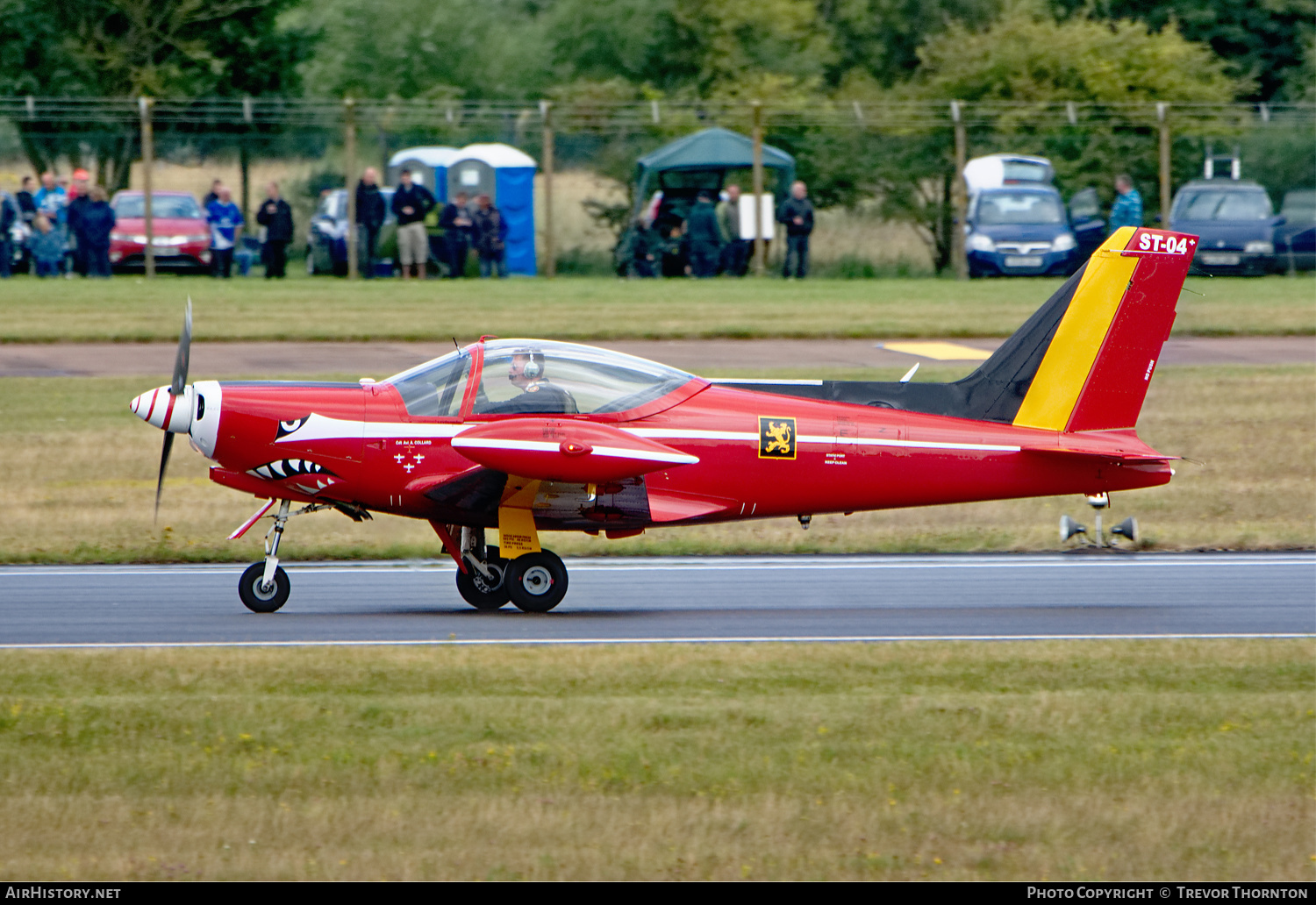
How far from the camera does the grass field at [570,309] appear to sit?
24.7m

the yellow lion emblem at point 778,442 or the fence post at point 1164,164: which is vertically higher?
the fence post at point 1164,164

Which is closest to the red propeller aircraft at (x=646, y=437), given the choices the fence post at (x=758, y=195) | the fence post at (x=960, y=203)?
the fence post at (x=758, y=195)

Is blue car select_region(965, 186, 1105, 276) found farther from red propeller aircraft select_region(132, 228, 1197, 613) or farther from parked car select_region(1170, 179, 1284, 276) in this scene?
red propeller aircraft select_region(132, 228, 1197, 613)

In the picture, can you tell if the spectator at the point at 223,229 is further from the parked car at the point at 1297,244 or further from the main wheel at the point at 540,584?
the main wheel at the point at 540,584

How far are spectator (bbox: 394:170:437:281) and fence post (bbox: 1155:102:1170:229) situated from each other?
13971 millimetres

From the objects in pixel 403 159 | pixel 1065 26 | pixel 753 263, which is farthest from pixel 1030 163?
pixel 403 159

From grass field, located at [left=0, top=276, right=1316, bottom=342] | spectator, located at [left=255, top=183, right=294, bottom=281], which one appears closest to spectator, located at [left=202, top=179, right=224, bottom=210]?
spectator, located at [left=255, top=183, right=294, bottom=281]

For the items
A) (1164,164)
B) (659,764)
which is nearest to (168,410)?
(659,764)

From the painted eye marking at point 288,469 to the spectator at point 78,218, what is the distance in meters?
21.9

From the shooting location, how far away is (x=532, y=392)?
10969 mm

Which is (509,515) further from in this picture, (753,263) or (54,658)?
(753,263)

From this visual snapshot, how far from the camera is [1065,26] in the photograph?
146 ft

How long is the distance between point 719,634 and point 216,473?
3295 mm

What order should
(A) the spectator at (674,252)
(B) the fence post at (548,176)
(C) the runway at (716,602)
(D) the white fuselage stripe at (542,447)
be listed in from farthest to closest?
(A) the spectator at (674,252) → (B) the fence post at (548,176) → (C) the runway at (716,602) → (D) the white fuselage stripe at (542,447)
